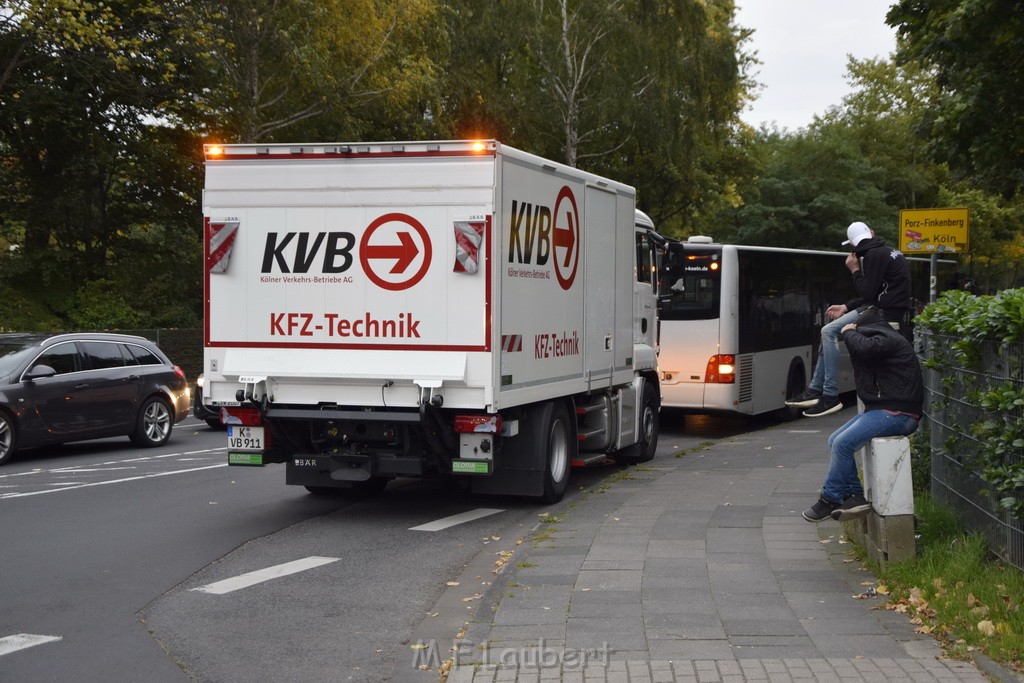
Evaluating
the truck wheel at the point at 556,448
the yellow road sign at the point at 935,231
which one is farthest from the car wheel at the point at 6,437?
the yellow road sign at the point at 935,231

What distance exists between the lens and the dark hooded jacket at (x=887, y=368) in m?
7.27

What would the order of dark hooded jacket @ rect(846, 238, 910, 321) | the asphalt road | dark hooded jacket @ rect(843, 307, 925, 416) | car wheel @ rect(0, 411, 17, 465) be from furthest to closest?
car wheel @ rect(0, 411, 17, 465), dark hooded jacket @ rect(846, 238, 910, 321), dark hooded jacket @ rect(843, 307, 925, 416), the asphalt road

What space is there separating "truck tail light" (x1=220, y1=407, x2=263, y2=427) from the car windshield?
602 centimetres

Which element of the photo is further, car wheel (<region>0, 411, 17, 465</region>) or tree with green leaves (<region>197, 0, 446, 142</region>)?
tree with green leaves (<region>197, 0, 446, 142</region>)

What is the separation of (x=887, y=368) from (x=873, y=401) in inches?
8.6

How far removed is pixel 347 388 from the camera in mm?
9930

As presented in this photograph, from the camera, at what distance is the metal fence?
6.55 meters

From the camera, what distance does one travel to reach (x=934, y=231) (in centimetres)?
1966

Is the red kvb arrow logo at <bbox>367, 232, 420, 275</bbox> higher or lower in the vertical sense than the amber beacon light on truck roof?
lower

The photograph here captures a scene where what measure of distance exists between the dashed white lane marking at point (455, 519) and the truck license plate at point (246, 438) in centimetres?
148

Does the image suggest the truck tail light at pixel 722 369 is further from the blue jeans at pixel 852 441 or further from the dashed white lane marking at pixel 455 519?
the blue jeans at pixel 852 441

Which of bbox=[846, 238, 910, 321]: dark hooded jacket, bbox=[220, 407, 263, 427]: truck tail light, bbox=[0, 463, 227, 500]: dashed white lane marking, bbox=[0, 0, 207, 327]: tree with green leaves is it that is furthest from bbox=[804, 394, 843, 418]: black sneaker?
bbox=[0, 0, 207, 327]: tree with green leaves

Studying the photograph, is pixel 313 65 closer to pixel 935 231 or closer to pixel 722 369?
pixel 722 369

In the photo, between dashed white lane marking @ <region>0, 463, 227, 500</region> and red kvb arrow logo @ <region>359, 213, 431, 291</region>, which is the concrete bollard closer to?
red kvb arrow logo @ <region>359, 213, 431, 291</region>
